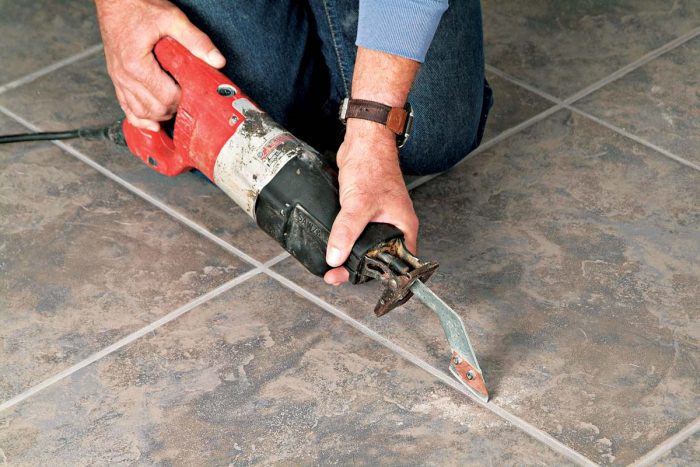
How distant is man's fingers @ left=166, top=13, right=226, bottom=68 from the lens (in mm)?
1505

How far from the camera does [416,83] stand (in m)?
1.66

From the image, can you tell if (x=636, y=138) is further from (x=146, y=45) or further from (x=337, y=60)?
(x=146, y=45)

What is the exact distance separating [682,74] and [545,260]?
0.76 metres

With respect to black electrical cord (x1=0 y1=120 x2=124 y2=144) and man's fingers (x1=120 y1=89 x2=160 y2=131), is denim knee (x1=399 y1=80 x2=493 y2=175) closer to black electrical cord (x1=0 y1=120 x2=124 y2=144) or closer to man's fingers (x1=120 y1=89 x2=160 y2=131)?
man's fingers (x1=120 y1=89 x2=160 y2=131)

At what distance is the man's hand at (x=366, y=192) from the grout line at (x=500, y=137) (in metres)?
0.36

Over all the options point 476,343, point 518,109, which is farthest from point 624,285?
point 518,109

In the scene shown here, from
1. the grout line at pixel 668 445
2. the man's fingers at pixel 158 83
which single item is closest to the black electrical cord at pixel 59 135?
the man's fingers at pixel 158 83

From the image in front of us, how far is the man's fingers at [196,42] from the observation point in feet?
4.94

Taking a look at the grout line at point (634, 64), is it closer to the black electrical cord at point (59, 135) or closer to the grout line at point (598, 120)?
the grout line at point (598, 120)

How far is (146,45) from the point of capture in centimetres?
153

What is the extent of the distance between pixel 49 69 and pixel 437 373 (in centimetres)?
116

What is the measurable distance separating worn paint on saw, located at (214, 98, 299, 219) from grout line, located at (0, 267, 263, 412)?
0.14m

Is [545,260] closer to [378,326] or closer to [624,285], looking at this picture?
[624,285]

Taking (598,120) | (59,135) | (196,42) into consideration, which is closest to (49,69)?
(59,135)
